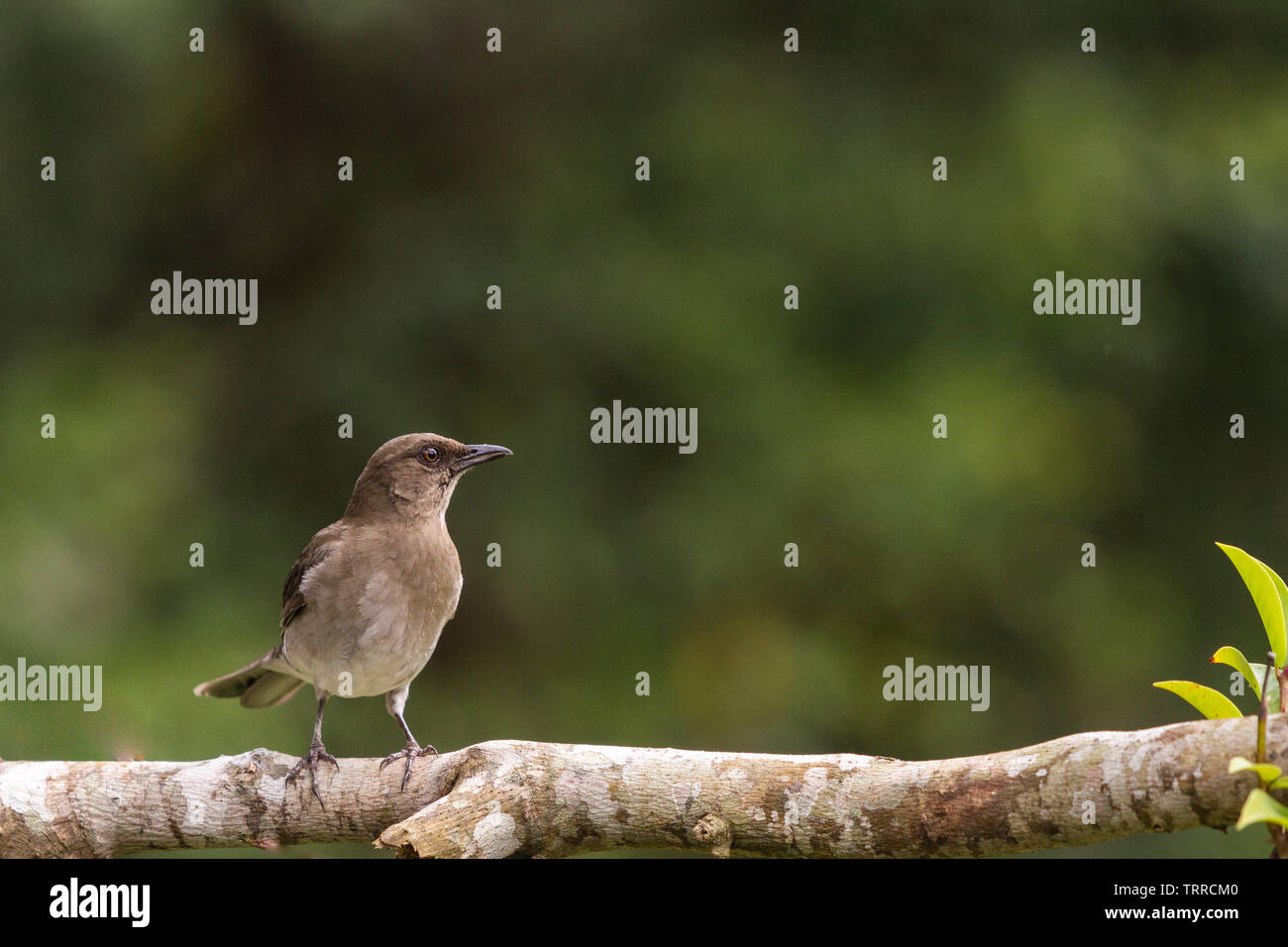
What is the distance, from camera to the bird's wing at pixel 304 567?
13.7 ft

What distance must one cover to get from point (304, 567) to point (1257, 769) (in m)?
2.80

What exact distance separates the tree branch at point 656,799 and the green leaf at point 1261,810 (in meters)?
0.13

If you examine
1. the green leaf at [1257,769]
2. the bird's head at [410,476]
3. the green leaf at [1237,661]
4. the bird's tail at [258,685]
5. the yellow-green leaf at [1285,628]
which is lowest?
the green leaf at [1257,769]

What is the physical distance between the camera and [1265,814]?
2191mm

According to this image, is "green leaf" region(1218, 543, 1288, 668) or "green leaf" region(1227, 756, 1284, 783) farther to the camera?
"green leaf" region(1218, 543, 1288, 668)

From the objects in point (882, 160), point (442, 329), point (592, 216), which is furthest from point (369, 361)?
point (882, 160)

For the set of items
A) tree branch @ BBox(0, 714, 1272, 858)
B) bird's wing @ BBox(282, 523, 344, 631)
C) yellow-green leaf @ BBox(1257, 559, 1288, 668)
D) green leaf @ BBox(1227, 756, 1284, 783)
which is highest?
bird's wing @ BBox(282, 523, 344, 631)

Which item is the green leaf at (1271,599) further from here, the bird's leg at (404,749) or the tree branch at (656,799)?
the bird's leg at (404,749)

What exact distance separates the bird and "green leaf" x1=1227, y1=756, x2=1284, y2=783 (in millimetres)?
2228

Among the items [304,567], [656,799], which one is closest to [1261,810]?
[656,799]

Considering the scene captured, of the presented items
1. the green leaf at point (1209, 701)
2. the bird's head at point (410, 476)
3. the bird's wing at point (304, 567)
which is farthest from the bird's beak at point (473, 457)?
the green leaf at point (1209, 701)

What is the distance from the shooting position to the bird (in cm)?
400

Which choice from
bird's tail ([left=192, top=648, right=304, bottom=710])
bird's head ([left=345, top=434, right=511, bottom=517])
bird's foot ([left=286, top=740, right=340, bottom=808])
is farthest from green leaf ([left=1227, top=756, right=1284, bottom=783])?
bird's tail ([left=192, top=648, right=304, bottom=710])

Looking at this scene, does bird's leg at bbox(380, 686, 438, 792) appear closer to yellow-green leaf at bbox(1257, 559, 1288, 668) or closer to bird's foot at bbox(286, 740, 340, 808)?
bird's foot at bbox(286, 740, 340, 808)
